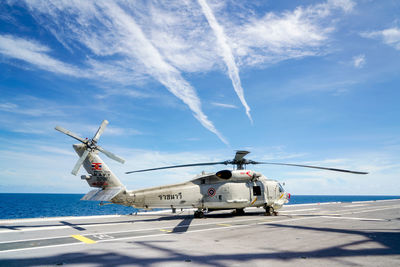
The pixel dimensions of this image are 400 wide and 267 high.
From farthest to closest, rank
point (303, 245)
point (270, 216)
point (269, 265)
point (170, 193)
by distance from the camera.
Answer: point (270, 216) → point (170, 193) → point (303, 245) → point (269, 265)

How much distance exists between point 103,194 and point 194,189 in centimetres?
766

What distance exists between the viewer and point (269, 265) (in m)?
7.79

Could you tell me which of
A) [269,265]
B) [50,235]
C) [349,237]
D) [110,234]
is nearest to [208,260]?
[269,265]

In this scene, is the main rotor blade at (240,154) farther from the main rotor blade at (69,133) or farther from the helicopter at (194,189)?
the main rotor blade at (69,133)

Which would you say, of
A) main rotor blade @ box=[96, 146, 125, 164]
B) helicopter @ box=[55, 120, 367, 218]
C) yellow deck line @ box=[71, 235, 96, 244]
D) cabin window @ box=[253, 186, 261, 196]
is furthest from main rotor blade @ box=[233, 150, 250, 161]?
yellow deck line @ box=[71, 235, 96, 244]

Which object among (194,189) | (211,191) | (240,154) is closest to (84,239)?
(194,189)

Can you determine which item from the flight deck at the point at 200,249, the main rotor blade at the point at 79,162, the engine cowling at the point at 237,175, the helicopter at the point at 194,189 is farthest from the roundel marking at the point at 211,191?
the main rotor blade at the point at 79,162

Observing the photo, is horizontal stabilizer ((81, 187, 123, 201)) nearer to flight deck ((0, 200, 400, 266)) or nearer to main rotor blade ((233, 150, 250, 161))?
flight deck ((0, 200, 400, 266))

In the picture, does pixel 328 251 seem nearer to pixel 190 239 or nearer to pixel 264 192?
pixel 190 239

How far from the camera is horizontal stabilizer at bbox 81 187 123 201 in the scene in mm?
17531

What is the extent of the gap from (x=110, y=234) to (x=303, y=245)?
32.3 ft

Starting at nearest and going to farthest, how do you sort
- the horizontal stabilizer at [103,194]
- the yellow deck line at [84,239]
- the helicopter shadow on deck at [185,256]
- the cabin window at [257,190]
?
the helicopter shadow on deck at [185,256], the yellow deck line at [84,239], the horizontal stabilizer at [103,194], the cabin window at [257,190]

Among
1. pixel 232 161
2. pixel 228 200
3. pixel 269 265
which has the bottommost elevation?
pixel 269 265

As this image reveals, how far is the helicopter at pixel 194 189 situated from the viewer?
18297 mm
